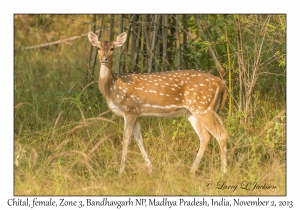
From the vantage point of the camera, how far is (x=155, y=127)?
330 inches

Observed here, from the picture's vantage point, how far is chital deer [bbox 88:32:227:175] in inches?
305

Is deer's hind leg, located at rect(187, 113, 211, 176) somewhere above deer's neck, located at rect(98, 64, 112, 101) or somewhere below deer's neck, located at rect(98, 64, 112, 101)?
below

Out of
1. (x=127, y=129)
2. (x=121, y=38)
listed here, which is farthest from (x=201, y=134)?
(x=121, y=38)

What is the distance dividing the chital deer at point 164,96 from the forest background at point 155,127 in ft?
0.70

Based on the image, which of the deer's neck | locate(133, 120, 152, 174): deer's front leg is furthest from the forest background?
the deer's neck

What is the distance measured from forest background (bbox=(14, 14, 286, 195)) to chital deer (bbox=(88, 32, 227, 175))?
214 millimetres

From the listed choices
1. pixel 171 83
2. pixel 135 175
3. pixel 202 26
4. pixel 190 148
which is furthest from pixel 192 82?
pixel 202 26

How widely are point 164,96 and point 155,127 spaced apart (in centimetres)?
69

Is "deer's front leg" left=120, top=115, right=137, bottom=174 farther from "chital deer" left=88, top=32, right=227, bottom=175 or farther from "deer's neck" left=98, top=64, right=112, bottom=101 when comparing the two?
"deer's neck" left=98, top=64, right=112, bottom=101

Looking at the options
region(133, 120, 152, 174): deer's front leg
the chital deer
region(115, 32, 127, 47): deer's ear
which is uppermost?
region(115, 32, 127, 47): deer's ear

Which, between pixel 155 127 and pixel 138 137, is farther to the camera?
pixel 155 127

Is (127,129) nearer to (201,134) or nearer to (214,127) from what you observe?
(201,134)

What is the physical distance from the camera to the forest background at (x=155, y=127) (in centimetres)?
677

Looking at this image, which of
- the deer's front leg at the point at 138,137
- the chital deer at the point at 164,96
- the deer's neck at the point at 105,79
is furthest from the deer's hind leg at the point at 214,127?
the deer's neck at the point at 105,79
